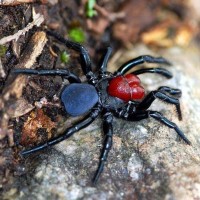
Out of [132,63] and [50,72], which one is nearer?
[50,72]

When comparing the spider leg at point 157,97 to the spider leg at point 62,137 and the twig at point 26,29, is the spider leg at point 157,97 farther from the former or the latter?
the twig at point 26,29

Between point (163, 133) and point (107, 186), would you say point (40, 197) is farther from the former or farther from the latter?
point (163, 133)

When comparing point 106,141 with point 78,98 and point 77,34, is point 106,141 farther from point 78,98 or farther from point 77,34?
point 77,34

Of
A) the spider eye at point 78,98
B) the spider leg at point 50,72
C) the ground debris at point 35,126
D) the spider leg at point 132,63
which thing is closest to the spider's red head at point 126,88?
the spider eye at point 78,98

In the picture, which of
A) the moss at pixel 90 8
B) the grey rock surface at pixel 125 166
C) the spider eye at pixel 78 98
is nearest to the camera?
the grey rock surface at pixel 125 166

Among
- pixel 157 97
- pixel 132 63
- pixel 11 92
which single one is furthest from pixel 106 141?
pixel 132 63

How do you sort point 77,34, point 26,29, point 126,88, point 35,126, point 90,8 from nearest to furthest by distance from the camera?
point 35,126
point 26,29
point 126,88
point 77,34
point 90,8
